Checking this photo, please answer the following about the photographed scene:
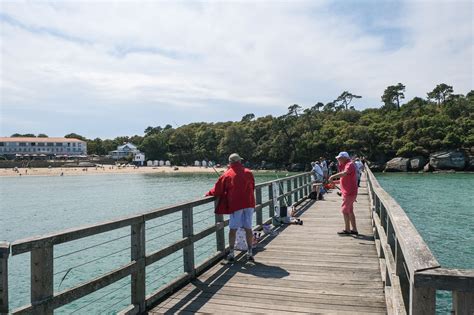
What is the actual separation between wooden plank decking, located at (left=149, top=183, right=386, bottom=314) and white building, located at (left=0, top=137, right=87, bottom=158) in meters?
144

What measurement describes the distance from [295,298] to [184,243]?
1.61m

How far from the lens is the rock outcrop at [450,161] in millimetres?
73250

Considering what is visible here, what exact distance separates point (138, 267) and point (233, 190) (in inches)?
83.7

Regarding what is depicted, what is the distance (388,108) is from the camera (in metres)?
113

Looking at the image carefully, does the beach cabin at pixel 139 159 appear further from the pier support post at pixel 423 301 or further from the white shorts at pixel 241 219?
the pier support post at pixel 423 301

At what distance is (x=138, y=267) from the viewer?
4.19m

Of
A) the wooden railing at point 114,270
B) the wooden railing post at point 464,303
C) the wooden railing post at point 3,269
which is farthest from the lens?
the wooden railing at point 114,270

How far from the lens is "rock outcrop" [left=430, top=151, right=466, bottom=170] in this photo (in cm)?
7325

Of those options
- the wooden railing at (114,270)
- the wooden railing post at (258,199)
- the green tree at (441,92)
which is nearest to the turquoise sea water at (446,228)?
the wooden railing post at (258,199)

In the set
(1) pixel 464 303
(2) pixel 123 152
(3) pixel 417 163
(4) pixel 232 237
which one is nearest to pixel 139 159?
(2) pixel 123 152

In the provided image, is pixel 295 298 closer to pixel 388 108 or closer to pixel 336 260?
pixel 336 260

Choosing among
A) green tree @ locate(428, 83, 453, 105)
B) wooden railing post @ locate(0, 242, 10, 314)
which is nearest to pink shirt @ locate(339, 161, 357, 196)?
wooden railing post @ locate(0, 242, 10, 314)

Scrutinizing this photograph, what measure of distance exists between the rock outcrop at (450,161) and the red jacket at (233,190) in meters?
77.7

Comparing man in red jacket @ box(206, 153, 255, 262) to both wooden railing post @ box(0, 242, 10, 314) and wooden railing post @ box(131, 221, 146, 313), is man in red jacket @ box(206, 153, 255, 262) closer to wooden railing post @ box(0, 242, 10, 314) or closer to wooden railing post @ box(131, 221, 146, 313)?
wooden railing post @ box(131, 221, 146, 313)
